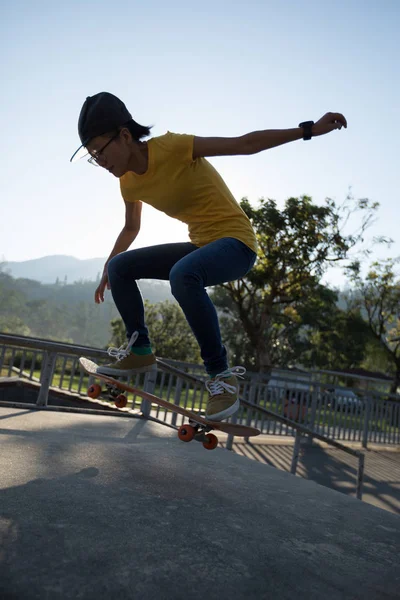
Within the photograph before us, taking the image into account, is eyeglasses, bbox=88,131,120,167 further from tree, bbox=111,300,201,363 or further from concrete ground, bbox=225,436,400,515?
tree, bbox=111,300,201,363

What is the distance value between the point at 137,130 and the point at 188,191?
0.58 m

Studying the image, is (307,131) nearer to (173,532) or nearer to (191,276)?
(191,276)

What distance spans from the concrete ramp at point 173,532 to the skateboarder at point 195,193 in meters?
0.64

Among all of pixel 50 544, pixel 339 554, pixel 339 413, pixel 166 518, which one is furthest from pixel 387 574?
pixel 339 413

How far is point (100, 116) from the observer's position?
2.98 m

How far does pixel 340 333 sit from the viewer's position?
171 ft

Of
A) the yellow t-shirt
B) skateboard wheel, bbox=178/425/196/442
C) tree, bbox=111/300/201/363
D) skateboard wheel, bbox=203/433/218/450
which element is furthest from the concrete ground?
tree, bbox=111/300/201/363

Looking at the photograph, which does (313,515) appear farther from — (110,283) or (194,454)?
(110,283)

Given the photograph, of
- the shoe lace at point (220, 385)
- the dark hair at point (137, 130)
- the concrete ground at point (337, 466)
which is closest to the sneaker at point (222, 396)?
the shoe lace at point (220, 385)

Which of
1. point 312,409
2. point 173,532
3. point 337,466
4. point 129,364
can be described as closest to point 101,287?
point 129,364

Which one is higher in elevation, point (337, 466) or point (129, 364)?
point (129, 364)

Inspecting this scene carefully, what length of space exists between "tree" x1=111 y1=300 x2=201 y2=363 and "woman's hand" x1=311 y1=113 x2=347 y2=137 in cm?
3397

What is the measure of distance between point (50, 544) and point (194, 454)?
2317 mm

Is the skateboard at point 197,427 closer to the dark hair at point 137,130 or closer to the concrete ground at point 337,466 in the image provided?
the dark hair at point 137,130
